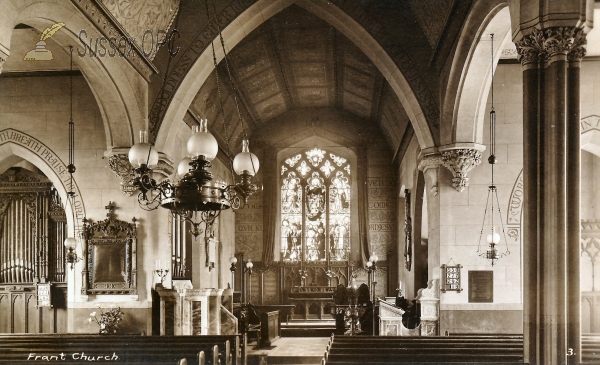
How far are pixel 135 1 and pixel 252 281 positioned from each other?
12951 millimetres

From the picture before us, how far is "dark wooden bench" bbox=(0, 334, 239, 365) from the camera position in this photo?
6.51 meters

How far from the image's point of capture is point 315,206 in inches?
874

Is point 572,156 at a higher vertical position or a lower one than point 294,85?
lower

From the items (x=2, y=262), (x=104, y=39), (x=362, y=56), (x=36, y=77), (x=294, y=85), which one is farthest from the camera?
(x=294, y=85)

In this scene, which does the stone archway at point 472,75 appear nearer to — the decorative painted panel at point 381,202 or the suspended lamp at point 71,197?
the suspended lamp at point 71,197

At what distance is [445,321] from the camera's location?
11.0 m

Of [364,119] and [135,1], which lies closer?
[135,1]

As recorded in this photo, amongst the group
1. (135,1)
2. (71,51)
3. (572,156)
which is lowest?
(572,156)

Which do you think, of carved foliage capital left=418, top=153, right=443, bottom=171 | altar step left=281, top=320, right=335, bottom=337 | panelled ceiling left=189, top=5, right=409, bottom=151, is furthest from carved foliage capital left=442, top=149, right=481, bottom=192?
altar step left=281, top=320, right=335, bottom=337

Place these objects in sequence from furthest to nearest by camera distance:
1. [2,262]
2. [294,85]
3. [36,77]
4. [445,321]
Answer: [294,85] → [2,262] → [36,77] → [445,321]

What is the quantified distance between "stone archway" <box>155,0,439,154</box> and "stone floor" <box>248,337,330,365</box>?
173 inches

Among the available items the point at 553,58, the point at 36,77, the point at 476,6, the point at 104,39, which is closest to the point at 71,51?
the point at 104,39

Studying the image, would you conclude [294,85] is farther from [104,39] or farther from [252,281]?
[104,39]

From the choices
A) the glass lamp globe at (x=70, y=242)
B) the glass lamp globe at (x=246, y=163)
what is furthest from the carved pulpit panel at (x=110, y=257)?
the glass lamp globe at (x=246, y=163)
